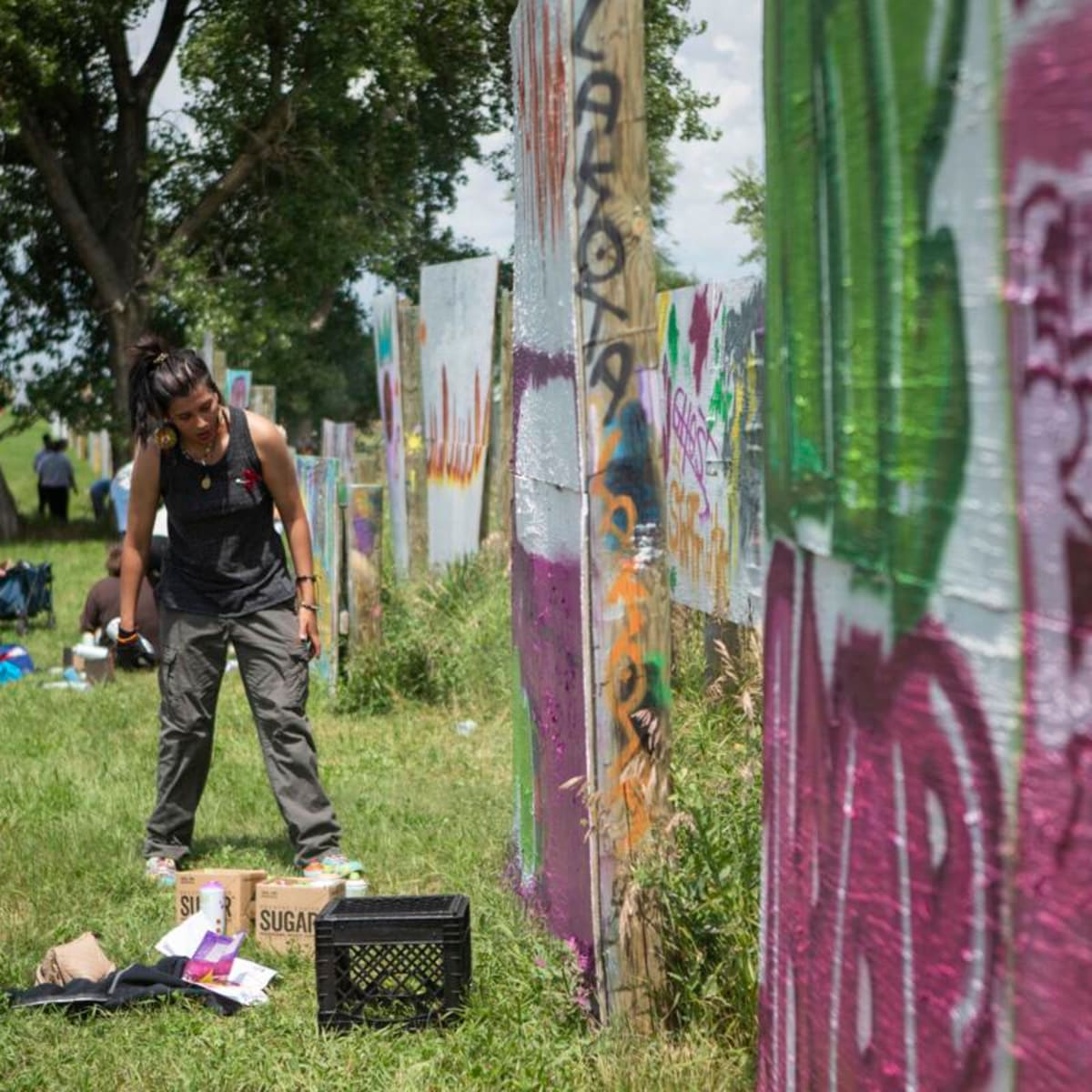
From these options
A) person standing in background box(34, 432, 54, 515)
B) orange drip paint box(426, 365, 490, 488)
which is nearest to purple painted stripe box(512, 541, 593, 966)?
orange drip paint box(426, 365, 490, 488)

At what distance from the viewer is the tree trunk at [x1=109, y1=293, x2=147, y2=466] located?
2770 centimetres

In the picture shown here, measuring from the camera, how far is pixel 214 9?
27.5 m

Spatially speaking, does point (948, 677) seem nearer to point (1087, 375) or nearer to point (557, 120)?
point (1087, 375)

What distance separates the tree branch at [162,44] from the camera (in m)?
28.8

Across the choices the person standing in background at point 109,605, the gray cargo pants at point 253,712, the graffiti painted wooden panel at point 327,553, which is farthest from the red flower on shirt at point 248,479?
the person standing in background at point 109,605

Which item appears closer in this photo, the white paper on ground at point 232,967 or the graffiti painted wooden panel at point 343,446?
the white paper on ground at point 232,967

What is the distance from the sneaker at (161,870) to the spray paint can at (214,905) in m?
0.67

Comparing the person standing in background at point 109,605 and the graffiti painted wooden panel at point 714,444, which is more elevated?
the graffiti painted wooden panel at point 714,444

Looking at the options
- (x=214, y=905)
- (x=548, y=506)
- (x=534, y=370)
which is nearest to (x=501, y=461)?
(x=214, y=905)

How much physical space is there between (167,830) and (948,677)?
4958 mm

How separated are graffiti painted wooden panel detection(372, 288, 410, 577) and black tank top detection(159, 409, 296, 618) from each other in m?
5.59

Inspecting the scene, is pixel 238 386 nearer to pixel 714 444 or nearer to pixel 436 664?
pixel 436 664

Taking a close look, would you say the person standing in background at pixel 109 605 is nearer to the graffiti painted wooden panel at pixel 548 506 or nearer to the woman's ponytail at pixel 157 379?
the woman's ponytail at pixel 157 379

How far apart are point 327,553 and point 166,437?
441cm
